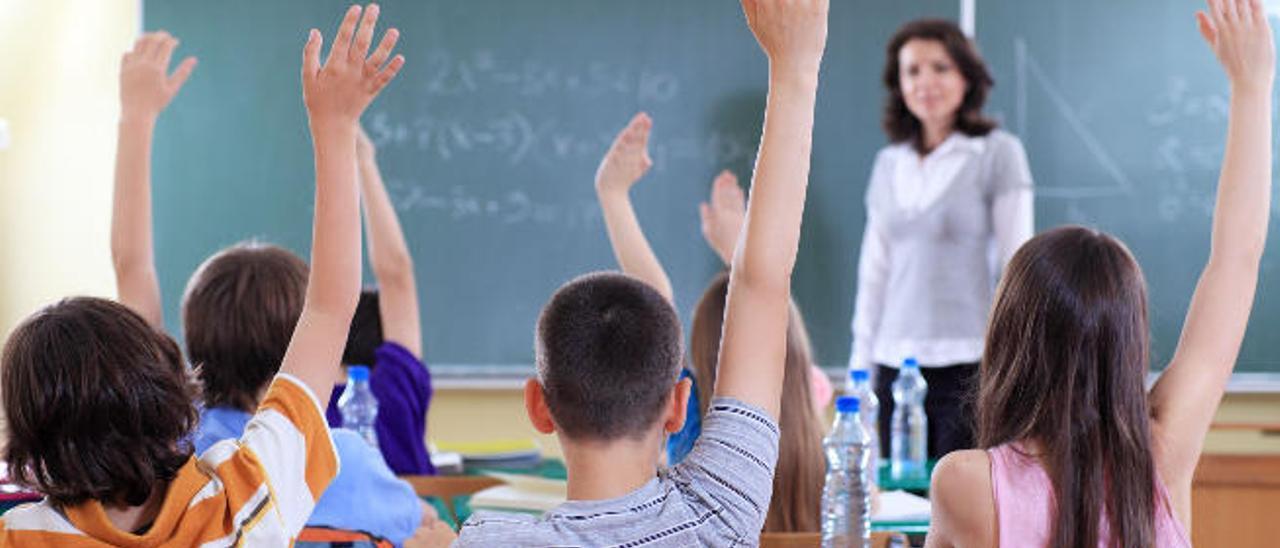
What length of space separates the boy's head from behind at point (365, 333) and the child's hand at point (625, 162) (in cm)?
76

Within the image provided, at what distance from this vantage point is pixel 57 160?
579cm

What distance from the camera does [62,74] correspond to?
18.9ft

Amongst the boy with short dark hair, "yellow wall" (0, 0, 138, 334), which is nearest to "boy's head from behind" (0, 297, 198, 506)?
the boy with short dark hair

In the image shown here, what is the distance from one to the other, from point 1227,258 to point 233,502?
1399 millimetres

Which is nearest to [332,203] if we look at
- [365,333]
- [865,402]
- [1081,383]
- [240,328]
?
[240,328]

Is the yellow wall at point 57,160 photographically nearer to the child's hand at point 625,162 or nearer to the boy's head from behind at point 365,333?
the boy's head from behind at point 365,333

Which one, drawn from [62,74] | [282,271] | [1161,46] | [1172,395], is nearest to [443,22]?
[62,74]

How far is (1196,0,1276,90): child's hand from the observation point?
2244mm

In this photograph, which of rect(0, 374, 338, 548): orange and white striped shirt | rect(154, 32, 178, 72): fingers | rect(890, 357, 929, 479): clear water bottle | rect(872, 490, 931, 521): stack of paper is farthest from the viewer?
rect(890, 357, 929, 479): clear water bottle

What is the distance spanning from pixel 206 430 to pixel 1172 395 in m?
1.49

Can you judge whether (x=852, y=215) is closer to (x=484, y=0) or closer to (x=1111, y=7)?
(x=1111, y=7)

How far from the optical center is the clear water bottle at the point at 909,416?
4.37 meters

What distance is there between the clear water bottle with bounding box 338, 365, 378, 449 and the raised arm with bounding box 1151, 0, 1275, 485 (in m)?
1.85

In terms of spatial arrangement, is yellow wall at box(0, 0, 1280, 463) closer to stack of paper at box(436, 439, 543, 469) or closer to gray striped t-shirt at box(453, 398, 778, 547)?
stack of paper at box(436, 439, 543, 469)
